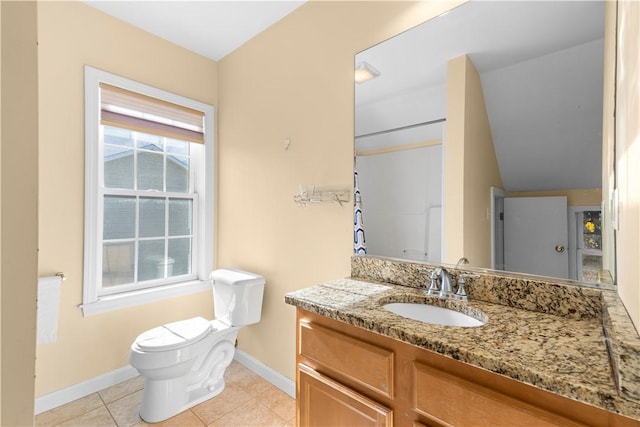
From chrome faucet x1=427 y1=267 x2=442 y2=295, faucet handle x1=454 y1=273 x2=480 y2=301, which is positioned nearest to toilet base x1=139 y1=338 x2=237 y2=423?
chrome faucet x1=427 y1=267 x2=442 y2=295

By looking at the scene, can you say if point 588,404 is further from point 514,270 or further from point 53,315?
point 53,315

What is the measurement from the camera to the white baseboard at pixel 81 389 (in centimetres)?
186

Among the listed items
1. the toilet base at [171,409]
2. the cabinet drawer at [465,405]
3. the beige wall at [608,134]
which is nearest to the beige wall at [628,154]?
the beige wall at [608,134]

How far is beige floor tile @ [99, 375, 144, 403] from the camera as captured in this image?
1.99 metres

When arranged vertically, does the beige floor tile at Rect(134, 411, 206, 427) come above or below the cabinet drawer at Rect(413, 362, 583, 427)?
below

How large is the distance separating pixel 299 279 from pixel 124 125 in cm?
167

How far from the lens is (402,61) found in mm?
1530

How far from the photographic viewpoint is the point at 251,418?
5.96ft

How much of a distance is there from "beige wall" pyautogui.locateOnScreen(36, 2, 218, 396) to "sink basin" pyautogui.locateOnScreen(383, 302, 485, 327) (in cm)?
197

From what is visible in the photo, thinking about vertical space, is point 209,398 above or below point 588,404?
below

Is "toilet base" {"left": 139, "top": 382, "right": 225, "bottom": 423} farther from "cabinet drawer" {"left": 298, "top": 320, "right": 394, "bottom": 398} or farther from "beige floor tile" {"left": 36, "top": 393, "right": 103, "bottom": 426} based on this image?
"cabinet drawer" {"left": 298, "top": 320, "right": 394, "bottom": 398}

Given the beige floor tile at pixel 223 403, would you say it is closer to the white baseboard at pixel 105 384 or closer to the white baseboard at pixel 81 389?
the white baseboard at pixel 105 384

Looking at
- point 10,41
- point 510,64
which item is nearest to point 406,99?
point 510,64

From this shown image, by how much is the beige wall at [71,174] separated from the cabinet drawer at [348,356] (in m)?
1.67
